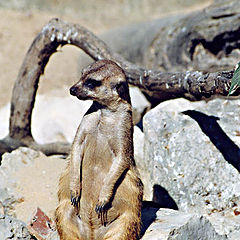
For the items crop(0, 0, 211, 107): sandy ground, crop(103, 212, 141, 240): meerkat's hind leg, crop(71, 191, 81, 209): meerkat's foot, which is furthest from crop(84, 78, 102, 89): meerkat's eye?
crop(0, 0, 211, 107): sandy ground

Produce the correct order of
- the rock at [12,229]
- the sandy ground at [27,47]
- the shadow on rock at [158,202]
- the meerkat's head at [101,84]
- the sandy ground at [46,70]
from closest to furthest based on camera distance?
1. the meerkat's head at [101,84]
2. the rock at [12,229]
3. the shadow on rock at [158,202]
4. the sandy ground at [46,70]
5. the sandy ground at [27,47]

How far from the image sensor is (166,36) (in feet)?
22.3

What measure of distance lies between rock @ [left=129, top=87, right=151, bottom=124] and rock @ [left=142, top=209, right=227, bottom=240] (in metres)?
2.53

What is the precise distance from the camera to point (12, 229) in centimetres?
367

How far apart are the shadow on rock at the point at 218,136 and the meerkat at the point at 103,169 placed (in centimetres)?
106

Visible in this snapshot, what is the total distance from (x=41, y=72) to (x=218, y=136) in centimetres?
211

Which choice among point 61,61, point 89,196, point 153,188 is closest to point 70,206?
point 89,196

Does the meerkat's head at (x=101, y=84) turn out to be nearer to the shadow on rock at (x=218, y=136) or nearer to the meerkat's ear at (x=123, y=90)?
the meerkat's ear at (x=123, y=90)

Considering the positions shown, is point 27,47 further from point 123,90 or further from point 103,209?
point 103,209

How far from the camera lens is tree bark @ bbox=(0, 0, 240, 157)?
463cm

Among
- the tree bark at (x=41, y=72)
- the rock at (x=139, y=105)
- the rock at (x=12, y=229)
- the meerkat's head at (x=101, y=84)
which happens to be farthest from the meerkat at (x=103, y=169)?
the rock at (x=139, y=105)

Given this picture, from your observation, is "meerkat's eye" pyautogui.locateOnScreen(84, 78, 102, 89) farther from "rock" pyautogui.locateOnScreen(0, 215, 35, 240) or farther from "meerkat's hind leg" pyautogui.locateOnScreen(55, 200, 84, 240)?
"rock" pyautogui.locateOnScreen(0, 215, 35, 240)

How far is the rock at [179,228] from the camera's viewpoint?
329cm

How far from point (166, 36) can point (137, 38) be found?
4.62ft
